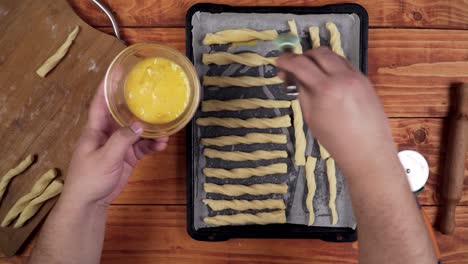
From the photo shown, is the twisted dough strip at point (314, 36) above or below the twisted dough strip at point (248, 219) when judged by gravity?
above

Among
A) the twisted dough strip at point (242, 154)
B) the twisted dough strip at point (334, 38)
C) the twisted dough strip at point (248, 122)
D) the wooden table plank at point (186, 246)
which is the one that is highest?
the twisted dough strip at point (334, 38)

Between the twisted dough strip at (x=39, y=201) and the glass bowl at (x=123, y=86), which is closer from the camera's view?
the glass bowl at (x=123, y=86)

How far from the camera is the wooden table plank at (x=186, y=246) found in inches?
28.9

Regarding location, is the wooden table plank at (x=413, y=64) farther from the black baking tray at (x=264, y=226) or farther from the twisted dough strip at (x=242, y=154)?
the twisted dough strip at (x=242, y=154)

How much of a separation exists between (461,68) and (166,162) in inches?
20.8

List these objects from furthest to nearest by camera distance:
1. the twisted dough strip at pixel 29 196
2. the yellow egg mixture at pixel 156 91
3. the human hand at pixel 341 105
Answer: the twisted dough strip at pixel 29 196
the yellow egg mixture at pixel 156 91
the human hand at pixel 341 105

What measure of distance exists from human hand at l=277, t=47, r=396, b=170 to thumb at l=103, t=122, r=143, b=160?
19cm

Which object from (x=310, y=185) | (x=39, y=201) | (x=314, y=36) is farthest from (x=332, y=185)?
(x=39, y=201)

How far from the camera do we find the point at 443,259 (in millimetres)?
738

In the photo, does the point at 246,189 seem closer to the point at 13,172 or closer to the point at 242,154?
the point at 242,154

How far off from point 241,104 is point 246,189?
0.14 m

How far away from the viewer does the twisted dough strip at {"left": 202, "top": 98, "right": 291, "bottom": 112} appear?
0.71 meters

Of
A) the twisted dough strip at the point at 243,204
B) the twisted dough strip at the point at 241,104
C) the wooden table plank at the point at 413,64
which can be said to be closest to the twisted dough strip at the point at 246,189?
the twisted dough strip at the point at 243,204

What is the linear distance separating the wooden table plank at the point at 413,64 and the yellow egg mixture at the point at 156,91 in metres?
0.34
